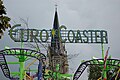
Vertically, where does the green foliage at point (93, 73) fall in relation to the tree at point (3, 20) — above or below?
below

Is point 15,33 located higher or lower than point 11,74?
higher

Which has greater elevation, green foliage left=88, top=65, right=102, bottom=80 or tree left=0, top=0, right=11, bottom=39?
tree left=0, top=0, right=11, bottom=39

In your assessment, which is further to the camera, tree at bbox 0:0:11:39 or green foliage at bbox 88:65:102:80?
green foliage at bbox 88:65:102:80

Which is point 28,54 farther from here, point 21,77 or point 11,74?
point 11,74

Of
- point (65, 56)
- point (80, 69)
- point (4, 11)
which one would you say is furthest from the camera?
point (80, 69)

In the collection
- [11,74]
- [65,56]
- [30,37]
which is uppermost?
[30,37]

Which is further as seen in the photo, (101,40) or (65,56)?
(101,40)

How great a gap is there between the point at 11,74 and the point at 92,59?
8191mm

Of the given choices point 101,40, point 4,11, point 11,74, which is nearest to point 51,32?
point 101,40

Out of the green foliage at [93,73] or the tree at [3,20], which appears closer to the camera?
the tree at [3,20]

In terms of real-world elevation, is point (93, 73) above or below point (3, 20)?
below

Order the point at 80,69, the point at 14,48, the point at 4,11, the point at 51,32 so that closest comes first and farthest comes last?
the point at 4,11 < the point at 14,48 < the point at 51,32 < the point at 80,69

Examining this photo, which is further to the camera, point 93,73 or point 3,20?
point 93,73

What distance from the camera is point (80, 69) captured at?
2719cm
